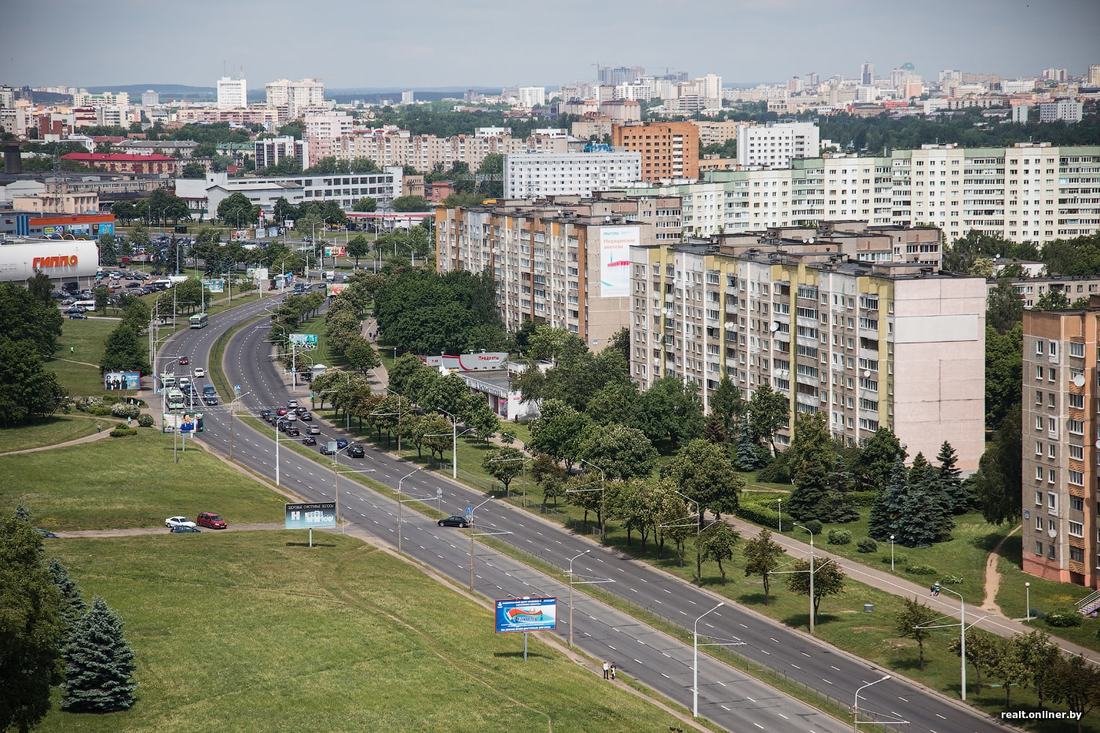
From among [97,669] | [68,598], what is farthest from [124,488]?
[97,669]

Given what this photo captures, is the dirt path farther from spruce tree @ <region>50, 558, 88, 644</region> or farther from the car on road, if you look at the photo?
spruce tree @ <region>50, 558, 88, 644</region>

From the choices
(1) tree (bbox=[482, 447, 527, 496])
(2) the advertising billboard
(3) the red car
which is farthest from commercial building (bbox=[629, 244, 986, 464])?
(3) the red car

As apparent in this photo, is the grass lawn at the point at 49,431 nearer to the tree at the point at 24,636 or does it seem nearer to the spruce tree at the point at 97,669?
the spruce tree at the point at 97,669

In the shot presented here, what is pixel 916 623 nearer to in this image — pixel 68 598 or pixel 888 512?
pixel 888 512

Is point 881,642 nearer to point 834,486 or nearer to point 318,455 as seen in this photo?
point 834,486

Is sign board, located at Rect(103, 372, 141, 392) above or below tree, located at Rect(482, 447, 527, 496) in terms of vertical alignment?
above

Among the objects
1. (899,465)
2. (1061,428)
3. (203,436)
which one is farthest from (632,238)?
(1061,428)


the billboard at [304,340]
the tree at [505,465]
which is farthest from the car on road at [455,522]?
the billboard at [304,340]
